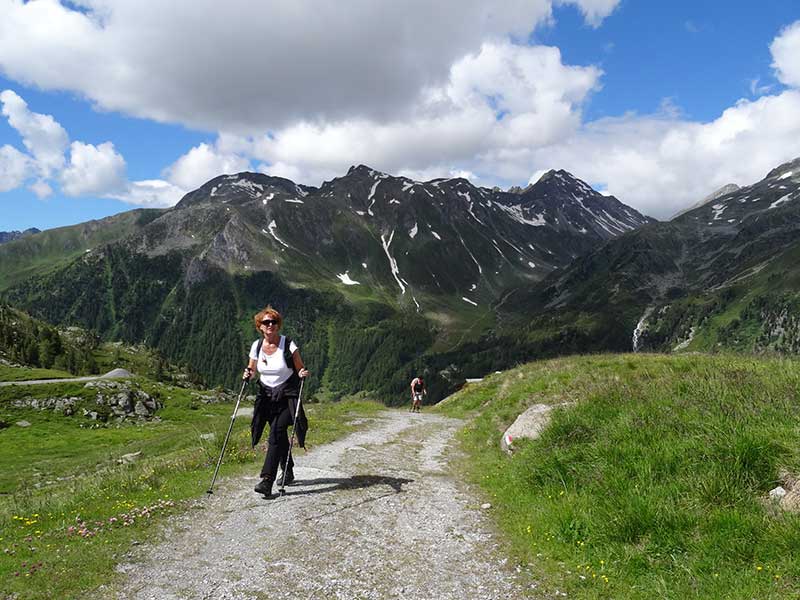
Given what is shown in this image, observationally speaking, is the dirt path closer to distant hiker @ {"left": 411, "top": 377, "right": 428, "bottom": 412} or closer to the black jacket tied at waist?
the black jacket tied at waist

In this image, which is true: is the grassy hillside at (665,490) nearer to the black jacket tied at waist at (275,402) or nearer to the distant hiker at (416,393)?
the black jacket tied at waist at (275,402)

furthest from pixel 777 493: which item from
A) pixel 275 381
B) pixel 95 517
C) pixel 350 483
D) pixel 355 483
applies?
pixel 95 517

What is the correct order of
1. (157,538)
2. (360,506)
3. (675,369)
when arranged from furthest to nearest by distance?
(675,369)
(360,506)
(157,538)

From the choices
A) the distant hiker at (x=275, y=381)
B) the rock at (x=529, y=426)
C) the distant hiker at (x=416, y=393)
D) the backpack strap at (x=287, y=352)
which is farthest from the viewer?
the distant hiker at (x=416, y=393)

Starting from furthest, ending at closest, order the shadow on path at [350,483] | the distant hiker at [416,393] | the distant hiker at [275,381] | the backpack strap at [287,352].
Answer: the distant hiker at [416,393] → the shadow on path at [350,483] → the backpack strap at [287,352] → the distant hiker at [275,381]

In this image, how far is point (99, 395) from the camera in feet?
256

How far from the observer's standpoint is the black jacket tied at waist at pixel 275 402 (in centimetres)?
1197

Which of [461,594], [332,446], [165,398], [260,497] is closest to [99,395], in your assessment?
[165,398]

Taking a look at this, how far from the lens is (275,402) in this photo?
477 inches

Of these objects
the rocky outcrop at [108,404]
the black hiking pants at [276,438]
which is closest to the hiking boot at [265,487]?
the black hiking pants at [276,438]

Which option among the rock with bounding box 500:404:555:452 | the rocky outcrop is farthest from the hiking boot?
the rocky outcrop

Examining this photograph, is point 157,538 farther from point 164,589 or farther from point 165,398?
point 165,398

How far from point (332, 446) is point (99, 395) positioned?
75.5 m

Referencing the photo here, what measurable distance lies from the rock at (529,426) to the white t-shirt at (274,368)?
7545 millimetres
